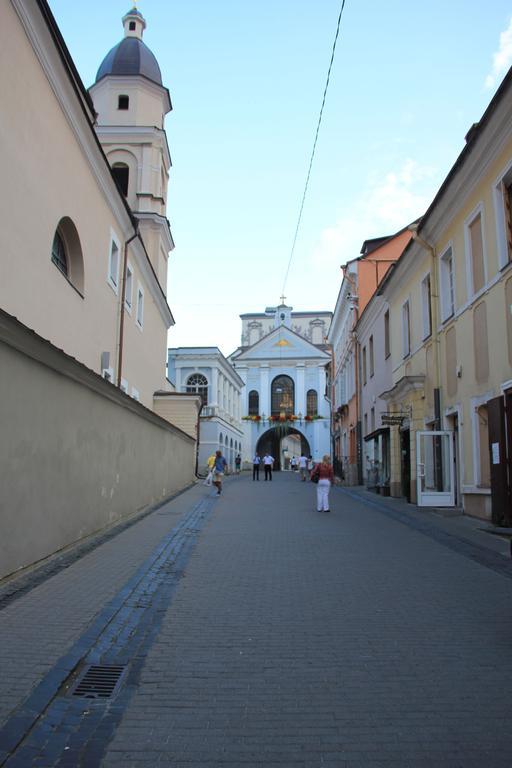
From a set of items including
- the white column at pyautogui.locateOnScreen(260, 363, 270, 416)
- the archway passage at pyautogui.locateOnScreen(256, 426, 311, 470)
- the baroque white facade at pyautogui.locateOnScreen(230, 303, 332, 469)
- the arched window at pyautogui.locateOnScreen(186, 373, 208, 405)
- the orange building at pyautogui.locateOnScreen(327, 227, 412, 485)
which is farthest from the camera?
the white column at pyautogui.locateOnScreen(260, 363, 270, 416)

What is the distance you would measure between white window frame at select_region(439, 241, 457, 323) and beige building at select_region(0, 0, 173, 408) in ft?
28.6

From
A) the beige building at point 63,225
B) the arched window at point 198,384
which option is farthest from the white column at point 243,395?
the beige building at point 63,225

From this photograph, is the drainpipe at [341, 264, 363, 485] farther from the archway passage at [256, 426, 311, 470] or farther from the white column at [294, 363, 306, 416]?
the white column at [294, 363, 306, 416]

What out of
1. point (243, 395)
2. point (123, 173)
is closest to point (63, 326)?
point (123, 173)

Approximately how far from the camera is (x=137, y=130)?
3316cm

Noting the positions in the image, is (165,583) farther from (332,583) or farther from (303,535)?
(303,535)

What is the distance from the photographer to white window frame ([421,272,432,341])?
17703 millimetres

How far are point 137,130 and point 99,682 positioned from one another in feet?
106

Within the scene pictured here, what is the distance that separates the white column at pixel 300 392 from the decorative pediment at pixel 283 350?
4.24 ft

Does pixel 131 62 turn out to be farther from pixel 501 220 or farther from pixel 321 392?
pixel 321 392

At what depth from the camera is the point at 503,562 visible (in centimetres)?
893

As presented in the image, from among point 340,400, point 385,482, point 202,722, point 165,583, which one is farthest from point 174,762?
point 340,400

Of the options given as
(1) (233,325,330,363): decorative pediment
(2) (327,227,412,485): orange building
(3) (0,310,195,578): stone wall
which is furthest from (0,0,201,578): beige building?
(1) (233,325,330,363): decorative pediment

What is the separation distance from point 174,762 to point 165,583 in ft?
14.0
